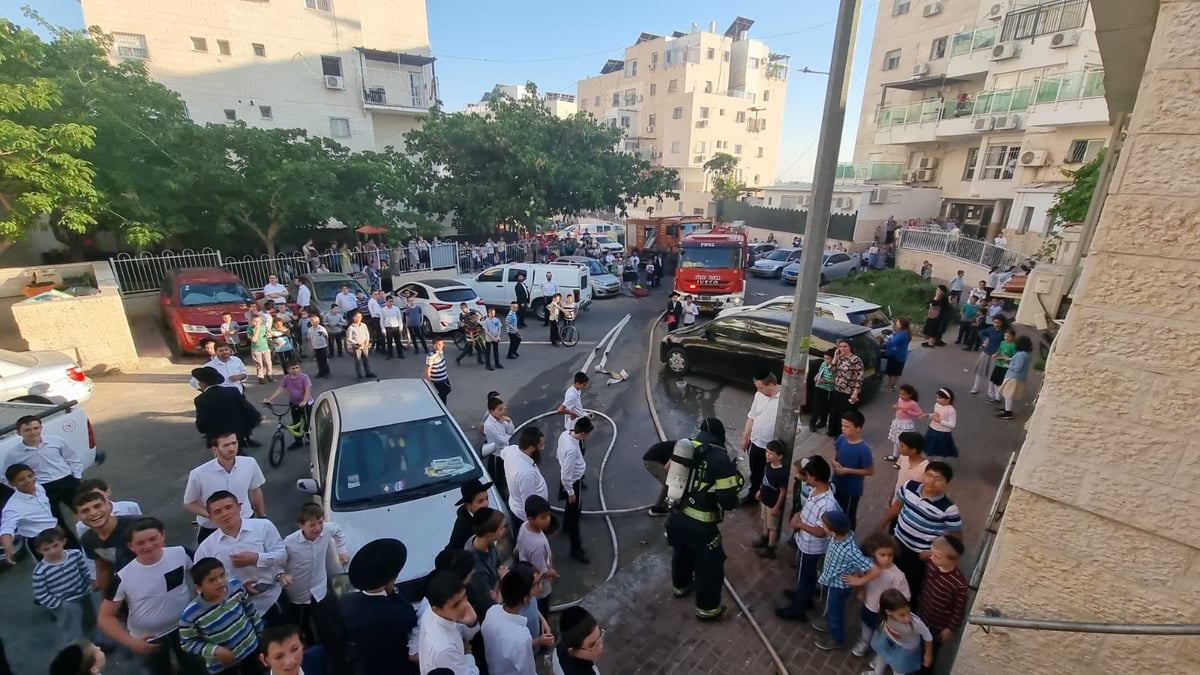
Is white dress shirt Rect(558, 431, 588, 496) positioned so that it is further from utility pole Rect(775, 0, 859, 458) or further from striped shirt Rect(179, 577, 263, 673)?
striped shirt Rect(179, 577, 263, 673)

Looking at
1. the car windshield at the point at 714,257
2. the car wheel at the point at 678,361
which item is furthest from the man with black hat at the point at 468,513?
the car windshield at the point at 714,257

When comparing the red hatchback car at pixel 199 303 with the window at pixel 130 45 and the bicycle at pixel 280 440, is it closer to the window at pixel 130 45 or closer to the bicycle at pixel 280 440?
the bicycle at pixel 280 440

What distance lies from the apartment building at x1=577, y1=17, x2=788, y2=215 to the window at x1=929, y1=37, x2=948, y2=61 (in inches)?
826

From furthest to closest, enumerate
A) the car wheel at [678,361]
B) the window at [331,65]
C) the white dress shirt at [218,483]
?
1. the window at [331,65]
2. the car wheel at [678,361]
3. the white dress shirt at [218,483]

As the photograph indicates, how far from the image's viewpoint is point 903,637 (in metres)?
3.42

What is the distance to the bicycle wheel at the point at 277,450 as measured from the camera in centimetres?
747

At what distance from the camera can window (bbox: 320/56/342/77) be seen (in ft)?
86.9

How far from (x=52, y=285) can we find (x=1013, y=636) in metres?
19.9

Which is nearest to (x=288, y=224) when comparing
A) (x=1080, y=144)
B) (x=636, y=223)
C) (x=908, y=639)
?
(x=636, y=223)

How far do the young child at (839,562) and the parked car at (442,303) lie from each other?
1093cm

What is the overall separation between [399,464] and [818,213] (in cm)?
483

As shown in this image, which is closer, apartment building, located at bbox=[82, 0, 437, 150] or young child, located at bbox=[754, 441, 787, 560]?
young child, located at bbox=[754, 441, 787, 560]

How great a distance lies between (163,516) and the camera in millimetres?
6328

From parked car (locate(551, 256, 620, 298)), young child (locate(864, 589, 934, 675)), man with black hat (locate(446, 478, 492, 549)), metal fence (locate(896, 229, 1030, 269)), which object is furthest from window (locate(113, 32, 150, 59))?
metal fence (locate(896, 229, 1030, 269))
